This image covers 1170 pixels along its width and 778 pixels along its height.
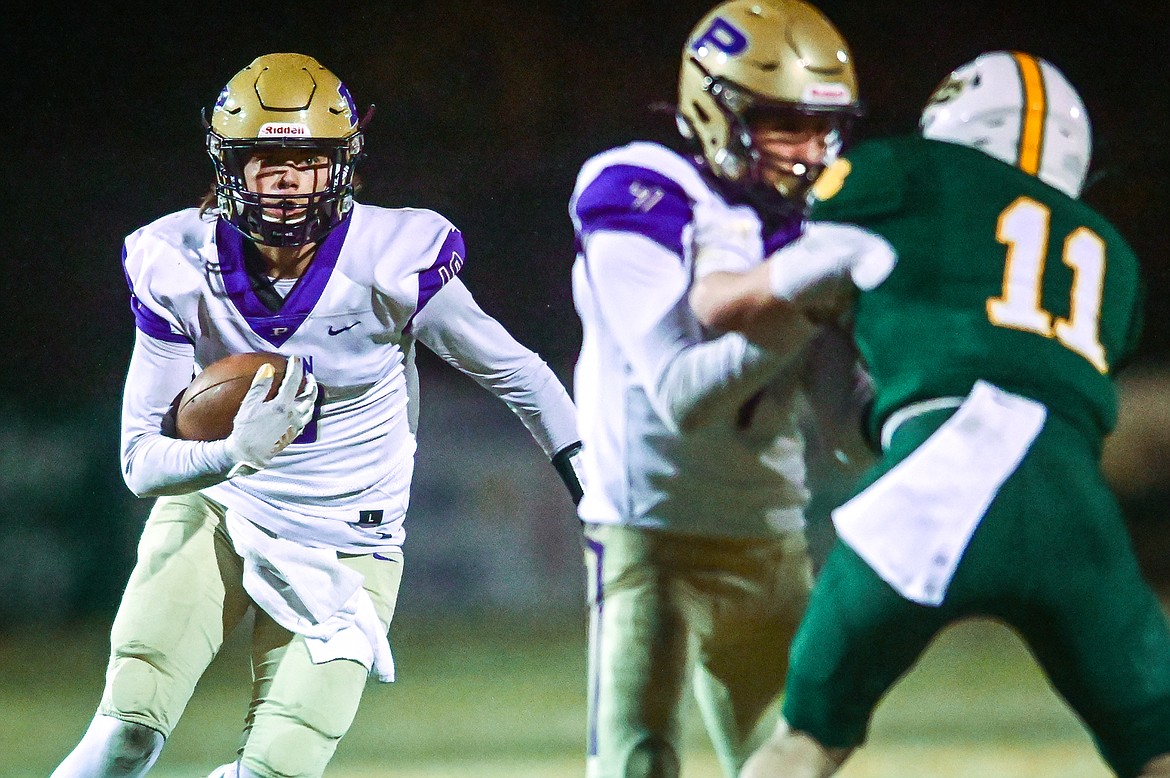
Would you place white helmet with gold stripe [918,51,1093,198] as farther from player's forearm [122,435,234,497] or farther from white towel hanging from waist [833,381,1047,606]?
player's forearm [122,435,234,497]

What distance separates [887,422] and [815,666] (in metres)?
0.31

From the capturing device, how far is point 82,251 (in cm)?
427

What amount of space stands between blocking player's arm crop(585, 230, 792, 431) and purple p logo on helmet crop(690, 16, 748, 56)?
394 mm

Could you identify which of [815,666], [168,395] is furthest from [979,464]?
[168,395]

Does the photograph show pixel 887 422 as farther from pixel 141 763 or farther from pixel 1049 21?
pixel 1049 21

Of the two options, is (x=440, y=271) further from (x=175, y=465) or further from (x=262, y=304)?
(x=175, y=465)

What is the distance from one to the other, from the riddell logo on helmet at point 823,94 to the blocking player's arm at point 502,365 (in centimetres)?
81

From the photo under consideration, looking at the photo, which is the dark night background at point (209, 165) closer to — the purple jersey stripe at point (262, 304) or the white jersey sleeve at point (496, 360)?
the white jersey sleeve at point (496, 360)

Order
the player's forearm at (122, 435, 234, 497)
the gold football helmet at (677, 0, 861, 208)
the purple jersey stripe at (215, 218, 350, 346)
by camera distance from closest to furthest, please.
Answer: the gold football helmet at (677, 0, 861, 208) → the player's forearm at (122, 435, 234, 497) → the purple jersey stripe at (215, 218, 350, 346)

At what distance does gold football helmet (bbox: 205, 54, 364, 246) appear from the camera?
2.46 meters

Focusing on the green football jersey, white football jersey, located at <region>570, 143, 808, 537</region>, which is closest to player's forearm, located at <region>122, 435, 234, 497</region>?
white football jersey, located at <region>570, 143, 808, 537</region>

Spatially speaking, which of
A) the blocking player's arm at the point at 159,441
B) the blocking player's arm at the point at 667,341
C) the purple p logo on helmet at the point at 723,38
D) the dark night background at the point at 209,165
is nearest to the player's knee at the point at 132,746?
the blocking player's arm at the point at 159,441

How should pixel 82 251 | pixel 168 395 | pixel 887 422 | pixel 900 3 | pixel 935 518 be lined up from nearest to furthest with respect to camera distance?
pixel 935 518 < pixel 887 422 < pixel 168 395 < pixel 82 251 < pixel 900 3

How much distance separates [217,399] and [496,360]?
52cm
